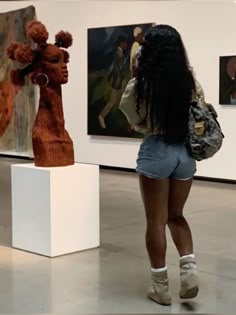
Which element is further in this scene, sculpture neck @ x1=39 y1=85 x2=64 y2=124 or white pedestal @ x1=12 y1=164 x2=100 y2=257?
sculpture neck @ x1=39 y1=85 x2=64 y2=124

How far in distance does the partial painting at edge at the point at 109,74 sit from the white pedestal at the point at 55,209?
4.92 m

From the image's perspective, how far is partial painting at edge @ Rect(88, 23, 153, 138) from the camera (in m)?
Result: 9.57

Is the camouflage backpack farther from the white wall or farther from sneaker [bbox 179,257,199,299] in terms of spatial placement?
the white wall

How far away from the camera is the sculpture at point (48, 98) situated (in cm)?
460

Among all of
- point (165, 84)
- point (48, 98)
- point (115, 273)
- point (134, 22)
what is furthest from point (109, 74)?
point (165, 84)

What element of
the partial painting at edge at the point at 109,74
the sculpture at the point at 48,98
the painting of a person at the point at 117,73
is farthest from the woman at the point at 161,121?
the painting of a person at the point at 117,73

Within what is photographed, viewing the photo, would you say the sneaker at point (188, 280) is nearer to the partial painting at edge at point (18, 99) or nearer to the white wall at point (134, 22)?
the white wall at point (134, 22)

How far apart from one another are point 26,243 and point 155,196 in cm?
179

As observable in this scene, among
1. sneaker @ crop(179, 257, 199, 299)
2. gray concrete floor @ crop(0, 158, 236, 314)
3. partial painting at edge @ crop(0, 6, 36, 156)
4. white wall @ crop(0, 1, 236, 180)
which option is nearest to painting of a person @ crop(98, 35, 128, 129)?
white wall @ crop(0, 1, 236, 180)

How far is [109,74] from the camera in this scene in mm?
9953

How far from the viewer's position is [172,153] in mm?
3227

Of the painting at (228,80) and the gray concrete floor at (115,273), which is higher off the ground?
the painting at (228,80)

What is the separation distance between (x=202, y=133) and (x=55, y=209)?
1.63 m

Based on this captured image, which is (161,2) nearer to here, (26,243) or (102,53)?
(102,53)
